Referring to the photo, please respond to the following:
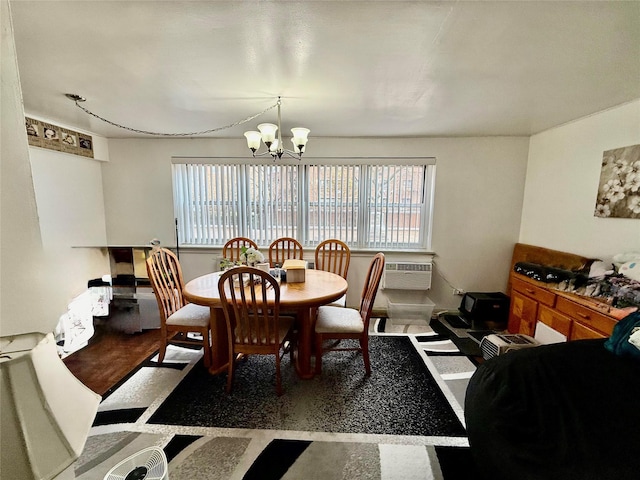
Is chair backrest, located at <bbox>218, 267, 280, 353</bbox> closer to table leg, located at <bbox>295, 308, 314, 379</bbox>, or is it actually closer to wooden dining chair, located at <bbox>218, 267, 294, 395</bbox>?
wooden dining chair, located at <bbox>218, 267, 294, 395</bbox>

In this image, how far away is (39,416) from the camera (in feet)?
1.59

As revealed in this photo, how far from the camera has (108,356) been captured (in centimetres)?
244

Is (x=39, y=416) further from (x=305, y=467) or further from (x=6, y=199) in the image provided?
(x=305, y=467)

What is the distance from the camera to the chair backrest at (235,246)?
3.05 m

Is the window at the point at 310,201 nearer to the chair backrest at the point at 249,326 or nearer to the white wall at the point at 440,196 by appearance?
the white wall at the point at 440,196

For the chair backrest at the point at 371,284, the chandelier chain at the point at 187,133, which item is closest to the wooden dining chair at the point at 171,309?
the chair backrest at the point at 371,284

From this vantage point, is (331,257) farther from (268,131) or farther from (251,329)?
(268,131)

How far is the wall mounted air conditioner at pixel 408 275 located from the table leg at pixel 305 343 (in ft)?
4.93

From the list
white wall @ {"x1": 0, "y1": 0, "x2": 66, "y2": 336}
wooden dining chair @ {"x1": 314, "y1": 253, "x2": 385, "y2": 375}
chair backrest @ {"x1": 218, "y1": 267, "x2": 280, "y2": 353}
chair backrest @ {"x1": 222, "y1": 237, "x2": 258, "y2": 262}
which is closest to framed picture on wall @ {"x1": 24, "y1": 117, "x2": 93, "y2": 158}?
chair backrest @ {"x1": 222, "y1": 237, "x2": 258, "y2": 262}

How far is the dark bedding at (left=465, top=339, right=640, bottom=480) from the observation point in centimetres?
95

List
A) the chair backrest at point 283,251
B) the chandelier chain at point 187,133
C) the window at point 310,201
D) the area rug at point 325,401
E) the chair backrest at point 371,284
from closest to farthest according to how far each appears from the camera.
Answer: the area rug at point 325,401
the chair backrest at point 371,284
the chandelier chain at point 187,133
the chair backrest at point 283,251
the window at point 310,201

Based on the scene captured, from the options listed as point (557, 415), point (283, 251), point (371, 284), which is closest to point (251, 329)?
point (371, 284)

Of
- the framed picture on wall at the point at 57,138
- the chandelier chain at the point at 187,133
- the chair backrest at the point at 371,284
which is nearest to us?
the chair backrest at the point at 371,284

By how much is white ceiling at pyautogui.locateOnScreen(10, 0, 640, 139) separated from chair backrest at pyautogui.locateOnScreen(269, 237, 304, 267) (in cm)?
142
